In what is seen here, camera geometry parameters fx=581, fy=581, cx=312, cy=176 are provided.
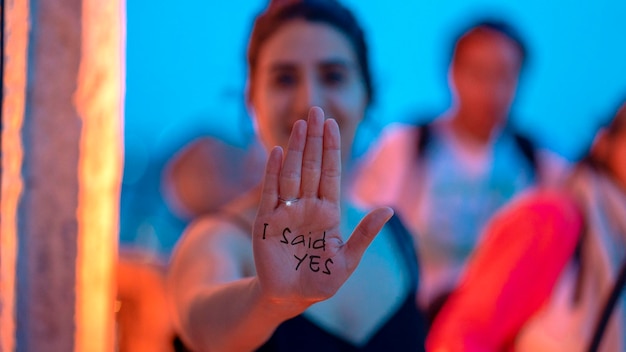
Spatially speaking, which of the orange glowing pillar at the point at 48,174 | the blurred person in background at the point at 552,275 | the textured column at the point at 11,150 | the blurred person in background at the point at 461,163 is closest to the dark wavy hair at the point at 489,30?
the blurred person in background at the point at 461,163

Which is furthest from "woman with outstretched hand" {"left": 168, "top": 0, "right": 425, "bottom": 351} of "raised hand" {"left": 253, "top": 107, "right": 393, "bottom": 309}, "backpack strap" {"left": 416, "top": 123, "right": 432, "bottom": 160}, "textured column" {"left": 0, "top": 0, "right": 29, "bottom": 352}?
"textured column" {"left": 0, "top": 0, "right": 29, "bottom": 352}

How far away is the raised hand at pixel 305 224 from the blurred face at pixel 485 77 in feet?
2.03

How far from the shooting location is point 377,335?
1351 millimetres

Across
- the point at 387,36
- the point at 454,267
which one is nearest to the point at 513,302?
the point at 454,267

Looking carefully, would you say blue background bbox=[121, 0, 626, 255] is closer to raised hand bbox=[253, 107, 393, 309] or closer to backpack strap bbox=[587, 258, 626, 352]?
backpack strap bbox=[587, 258, 626, 352]

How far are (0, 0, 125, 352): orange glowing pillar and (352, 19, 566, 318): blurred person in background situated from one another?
2.27ft

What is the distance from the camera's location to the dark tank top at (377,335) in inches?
51.8

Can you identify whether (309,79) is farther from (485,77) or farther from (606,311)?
(606,311)

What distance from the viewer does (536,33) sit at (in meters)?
1.50

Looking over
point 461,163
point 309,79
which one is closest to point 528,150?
point 461,163

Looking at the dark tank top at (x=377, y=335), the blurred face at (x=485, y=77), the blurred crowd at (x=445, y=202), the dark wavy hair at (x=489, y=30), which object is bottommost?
the dark tank top at (x=377, y=335)

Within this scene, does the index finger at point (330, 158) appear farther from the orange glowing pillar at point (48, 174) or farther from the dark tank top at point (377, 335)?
the orange glowing pillar at point (48, 174)

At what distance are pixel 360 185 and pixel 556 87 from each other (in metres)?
0.56

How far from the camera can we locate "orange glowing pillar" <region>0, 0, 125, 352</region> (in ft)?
4.41
